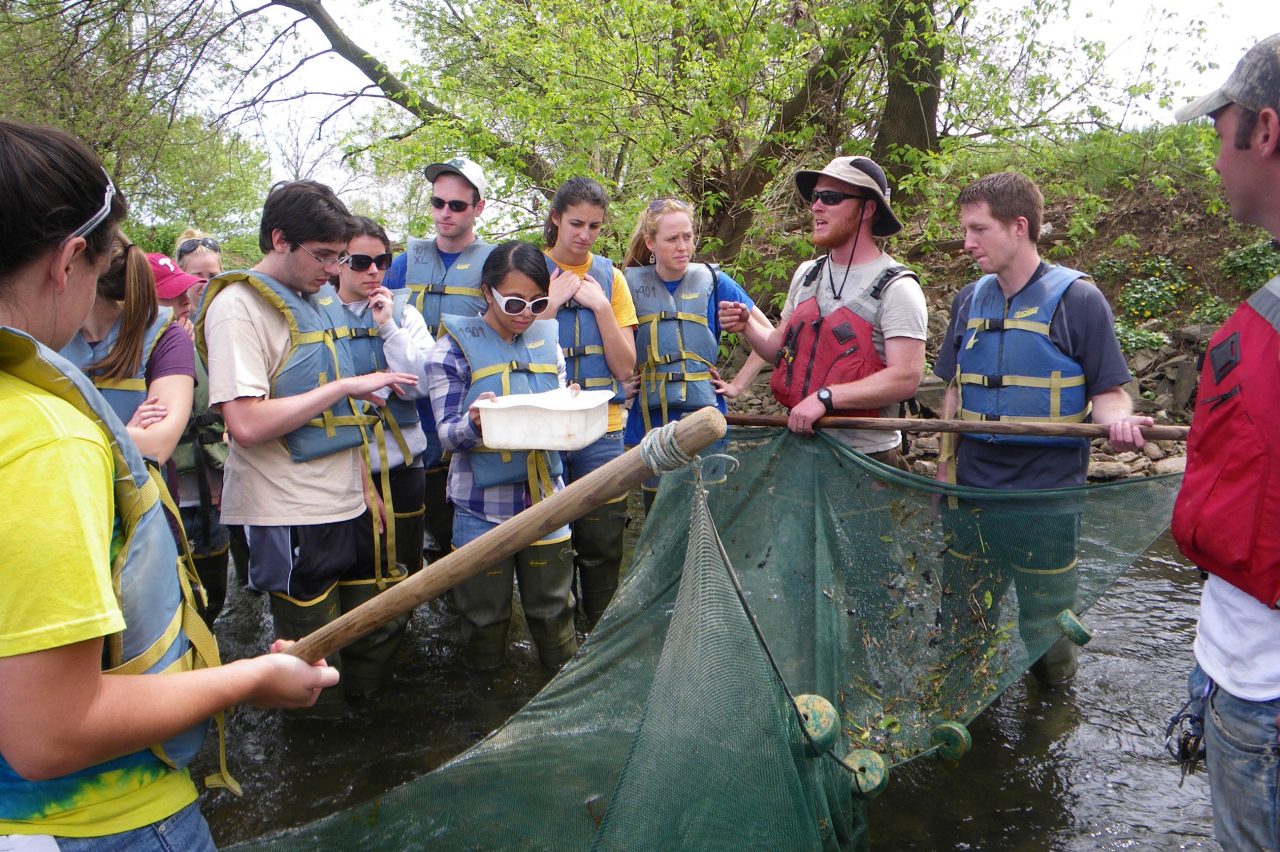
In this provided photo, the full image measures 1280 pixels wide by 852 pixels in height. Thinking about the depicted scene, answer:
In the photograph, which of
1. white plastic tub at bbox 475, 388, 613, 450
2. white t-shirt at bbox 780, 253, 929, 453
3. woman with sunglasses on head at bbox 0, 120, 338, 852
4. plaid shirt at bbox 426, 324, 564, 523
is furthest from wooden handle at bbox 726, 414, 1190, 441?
woman with sunglasses on head at bbox 0, 120, 338, 852

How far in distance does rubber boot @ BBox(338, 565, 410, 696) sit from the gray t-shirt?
2580 millimetres

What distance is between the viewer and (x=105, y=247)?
4.42 feet

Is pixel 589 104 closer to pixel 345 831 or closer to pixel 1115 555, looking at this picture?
pixel 1115 555

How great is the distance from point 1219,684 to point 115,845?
210cm

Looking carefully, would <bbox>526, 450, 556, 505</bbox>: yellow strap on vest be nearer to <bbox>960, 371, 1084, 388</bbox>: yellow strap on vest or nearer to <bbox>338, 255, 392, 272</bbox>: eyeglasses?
<bbox>338, 255, 392, 272</bbox>: eyeglasses

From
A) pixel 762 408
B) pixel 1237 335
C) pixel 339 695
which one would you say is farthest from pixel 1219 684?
pixel 762 408

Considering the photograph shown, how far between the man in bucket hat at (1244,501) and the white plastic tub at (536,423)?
1.88m

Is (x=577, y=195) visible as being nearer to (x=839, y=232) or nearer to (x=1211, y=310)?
(x=839, y=232)

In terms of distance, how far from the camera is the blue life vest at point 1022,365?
346 centimetres

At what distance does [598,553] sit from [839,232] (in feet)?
6.75

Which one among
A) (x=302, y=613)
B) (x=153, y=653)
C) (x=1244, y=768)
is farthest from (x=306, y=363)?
(x=1244, y=768)

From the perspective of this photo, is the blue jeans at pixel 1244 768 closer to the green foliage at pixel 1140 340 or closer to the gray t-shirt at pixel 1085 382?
the gray t-shirt at pixel 1085 382

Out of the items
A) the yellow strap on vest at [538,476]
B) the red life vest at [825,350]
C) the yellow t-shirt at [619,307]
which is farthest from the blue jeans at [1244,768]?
the yellow t-shirt at [619,307]

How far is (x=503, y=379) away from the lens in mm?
3553
